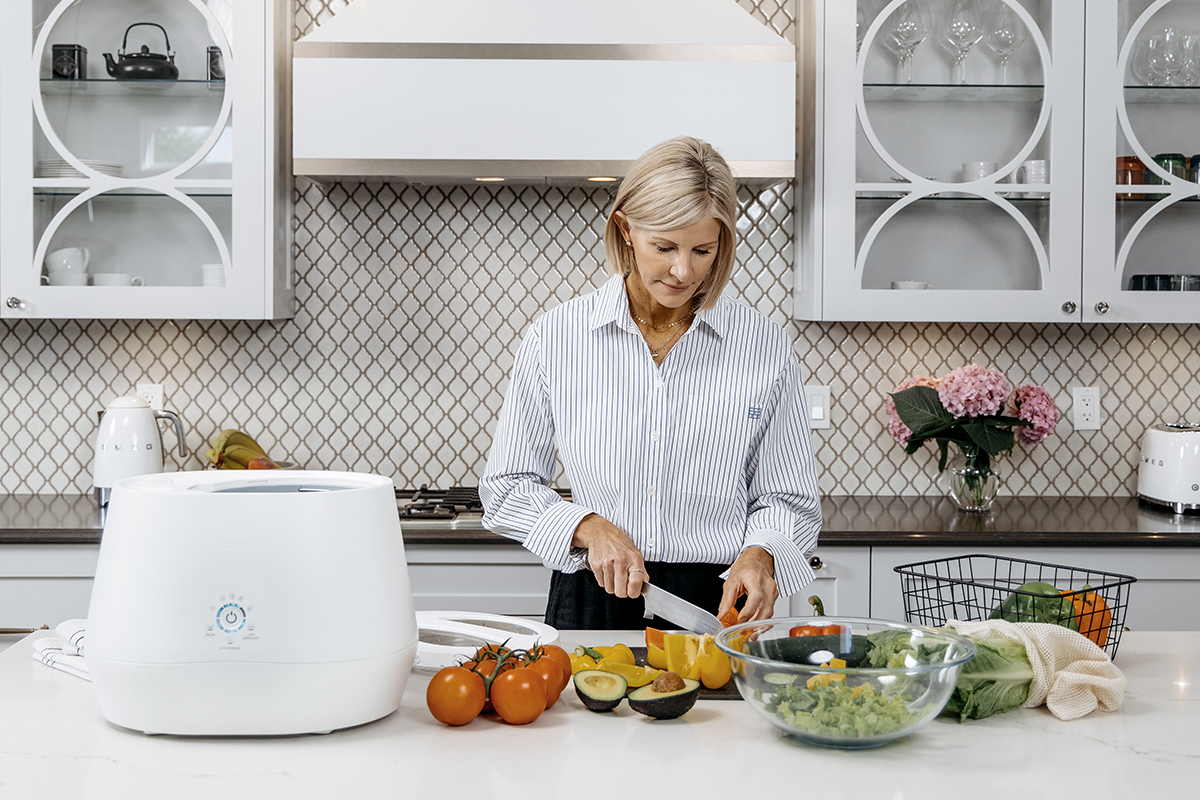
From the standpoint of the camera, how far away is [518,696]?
1.04 metres

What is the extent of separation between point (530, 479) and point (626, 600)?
10.0 inches

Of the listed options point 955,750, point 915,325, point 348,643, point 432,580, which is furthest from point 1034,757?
point 915,325

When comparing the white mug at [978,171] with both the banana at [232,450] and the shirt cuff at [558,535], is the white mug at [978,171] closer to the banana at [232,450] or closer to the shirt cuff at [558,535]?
the shirt cuff at [558,535]

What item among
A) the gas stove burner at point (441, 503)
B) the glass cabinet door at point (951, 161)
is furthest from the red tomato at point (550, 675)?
the glass cabinet door at point (951, 161)

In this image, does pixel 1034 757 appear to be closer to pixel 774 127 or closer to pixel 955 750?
pixel 955 750

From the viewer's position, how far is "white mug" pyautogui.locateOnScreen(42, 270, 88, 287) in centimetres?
251

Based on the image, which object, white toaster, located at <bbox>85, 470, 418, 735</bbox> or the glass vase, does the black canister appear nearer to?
white toaster, located at <bbox>85, 470, 418, 735</bbox>

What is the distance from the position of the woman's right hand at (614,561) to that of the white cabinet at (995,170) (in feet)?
4.28

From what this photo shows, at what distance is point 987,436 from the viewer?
2533mm

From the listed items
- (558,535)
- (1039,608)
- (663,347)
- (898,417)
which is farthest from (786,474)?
(898,417)

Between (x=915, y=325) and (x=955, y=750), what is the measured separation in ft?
6.56

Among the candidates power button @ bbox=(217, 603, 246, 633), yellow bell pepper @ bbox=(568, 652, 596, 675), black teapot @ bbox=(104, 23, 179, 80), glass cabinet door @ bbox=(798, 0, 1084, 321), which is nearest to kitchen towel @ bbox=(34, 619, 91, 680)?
power button @ bbox=(217, 603, 246, 633)

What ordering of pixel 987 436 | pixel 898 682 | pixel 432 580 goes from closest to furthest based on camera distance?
pixel 898 682, pixel 432 580, pixel 987 436

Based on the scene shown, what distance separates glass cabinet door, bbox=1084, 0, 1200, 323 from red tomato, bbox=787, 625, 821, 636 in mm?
1790
